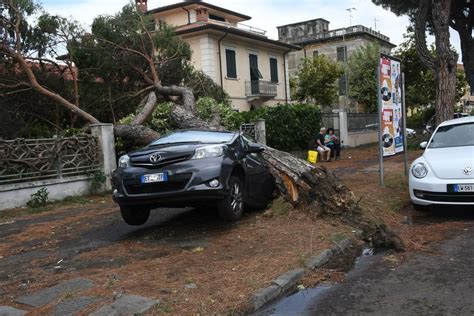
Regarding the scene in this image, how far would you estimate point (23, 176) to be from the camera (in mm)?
10680

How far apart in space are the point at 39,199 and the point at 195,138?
5027mm

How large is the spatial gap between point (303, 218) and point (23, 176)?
651 cm

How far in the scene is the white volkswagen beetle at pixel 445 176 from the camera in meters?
7.41

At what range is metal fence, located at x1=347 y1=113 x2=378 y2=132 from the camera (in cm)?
2572

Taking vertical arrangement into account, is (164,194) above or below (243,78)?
below

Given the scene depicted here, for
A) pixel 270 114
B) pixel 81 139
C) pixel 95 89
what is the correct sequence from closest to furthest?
pixel 81 139, pixel 95 89, pixel 270 114

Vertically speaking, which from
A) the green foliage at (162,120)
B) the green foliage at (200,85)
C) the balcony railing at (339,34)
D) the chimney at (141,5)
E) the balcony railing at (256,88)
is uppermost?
the balcony railing at (339,34)

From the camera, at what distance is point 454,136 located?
8922 mm

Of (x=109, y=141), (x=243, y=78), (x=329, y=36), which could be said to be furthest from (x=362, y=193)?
(x=329, y=36)

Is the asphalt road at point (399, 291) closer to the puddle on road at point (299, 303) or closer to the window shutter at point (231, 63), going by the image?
the puddle on road at point (299, 303)

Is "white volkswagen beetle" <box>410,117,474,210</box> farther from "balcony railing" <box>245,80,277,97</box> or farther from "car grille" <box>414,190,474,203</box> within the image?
"balcony railing" <box>245,80,277,97</box>

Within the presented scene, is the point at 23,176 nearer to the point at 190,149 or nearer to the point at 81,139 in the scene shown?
the point at 81,139

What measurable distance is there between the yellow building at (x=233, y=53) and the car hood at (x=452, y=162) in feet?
73.9

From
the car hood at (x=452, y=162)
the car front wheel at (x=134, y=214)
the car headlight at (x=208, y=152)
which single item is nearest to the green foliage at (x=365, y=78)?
the car hood at (x=452, y=162)
